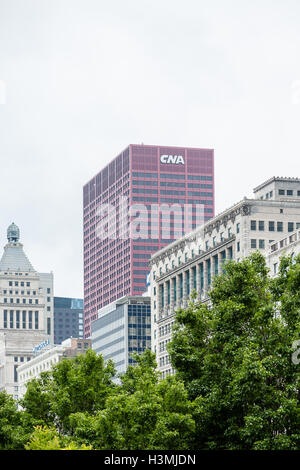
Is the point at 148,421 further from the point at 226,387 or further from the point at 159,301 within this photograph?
the point at 159,301

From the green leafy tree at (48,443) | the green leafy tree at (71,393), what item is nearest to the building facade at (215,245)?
the green leafy tree at (71,393)

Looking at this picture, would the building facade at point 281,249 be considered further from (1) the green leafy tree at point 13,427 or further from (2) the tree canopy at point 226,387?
(2) the tree canopy at point 226,387

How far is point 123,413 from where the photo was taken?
68.4 m

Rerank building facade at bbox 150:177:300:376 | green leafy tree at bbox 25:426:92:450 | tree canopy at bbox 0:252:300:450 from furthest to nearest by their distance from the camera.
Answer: building facade at bbox 150:177:300:376
tree canopy at bbox 0:252:300:450
green leafy tree at bbox 25:426:92:450

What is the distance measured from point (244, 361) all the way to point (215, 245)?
331 feet

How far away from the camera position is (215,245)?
540ft

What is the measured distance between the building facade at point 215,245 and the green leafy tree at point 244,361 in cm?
5728

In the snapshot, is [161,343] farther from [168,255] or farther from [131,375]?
Answer: [131,375]

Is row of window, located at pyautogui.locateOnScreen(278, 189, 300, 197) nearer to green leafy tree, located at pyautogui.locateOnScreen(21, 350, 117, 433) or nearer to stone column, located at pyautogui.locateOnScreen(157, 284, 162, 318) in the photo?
stone column, located at pyautogui.locateOnScreen(157, 284, 162, 318)

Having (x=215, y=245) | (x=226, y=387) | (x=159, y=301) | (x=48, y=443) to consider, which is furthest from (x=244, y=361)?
(x=159, y=301)

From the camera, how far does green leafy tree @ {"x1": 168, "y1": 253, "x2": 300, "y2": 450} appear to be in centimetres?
6372

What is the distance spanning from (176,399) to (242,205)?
3446 inches

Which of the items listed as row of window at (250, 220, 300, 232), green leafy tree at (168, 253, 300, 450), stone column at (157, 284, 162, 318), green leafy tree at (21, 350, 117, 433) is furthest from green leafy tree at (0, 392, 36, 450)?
stone column at (157, 284, 162, 318)

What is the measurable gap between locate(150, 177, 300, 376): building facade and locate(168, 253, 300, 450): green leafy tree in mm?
57278
